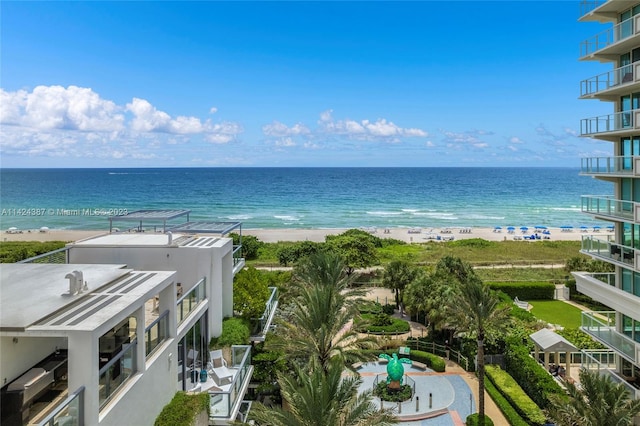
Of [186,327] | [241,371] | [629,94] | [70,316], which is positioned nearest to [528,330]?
[629,94]

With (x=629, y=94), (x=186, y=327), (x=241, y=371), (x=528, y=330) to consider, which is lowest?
(x=528, y=330)

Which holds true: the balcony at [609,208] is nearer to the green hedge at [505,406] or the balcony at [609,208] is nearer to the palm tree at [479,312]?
the palm tree at [479,312]

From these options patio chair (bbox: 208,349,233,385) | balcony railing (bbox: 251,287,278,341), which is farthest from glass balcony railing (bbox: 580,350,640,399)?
patio chair (bbox: 208,349,233,385)

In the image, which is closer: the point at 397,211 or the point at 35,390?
the point at 35,390

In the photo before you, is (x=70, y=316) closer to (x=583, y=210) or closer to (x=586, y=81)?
(x=583, y=210)

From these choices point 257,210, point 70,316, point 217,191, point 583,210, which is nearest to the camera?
point 70,316

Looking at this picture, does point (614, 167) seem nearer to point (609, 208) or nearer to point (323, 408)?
point (609, 208)

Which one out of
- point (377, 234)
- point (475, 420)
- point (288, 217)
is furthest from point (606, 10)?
point (288, 217)
